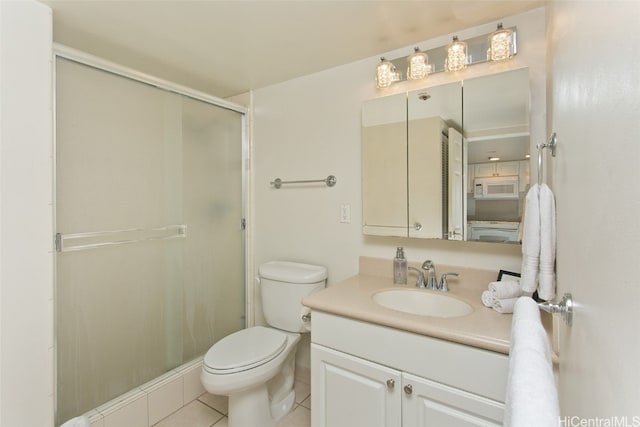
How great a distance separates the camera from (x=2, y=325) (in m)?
1.13

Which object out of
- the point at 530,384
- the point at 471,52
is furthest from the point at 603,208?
the point at 471,52

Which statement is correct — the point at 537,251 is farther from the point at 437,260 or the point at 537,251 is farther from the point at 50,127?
the point at 50,127

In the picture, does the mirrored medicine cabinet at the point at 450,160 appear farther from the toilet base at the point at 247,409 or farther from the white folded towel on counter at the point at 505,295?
the toilet base at the point at 247,409

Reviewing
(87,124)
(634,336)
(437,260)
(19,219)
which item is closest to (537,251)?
(437,260)

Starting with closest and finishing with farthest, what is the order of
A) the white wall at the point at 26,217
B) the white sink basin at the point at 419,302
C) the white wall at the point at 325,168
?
the white wall at the point at 26,217 → the white sink basin at the point at 419,302 → the white wall at the point at 325,168

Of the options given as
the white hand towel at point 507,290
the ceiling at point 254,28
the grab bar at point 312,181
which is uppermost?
the ceiling at point 254,28

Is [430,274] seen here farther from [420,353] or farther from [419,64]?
[419,64]

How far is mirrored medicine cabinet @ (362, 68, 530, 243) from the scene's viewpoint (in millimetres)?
1360

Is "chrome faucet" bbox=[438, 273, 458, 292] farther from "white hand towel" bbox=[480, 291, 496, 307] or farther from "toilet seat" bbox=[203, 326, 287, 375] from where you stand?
"toilet seat" bbox=[203, 326, 287, 375]

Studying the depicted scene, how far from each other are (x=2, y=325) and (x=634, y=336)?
5.64ft

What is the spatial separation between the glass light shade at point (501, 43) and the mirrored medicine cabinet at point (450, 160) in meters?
0.08

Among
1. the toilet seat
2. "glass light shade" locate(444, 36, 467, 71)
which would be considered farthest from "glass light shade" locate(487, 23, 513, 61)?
the toilet seat

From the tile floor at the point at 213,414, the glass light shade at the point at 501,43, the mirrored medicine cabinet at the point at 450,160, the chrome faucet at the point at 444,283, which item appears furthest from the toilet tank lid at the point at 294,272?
the glass light shade at the point at 501,43

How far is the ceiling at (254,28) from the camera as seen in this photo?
50.9 inches
